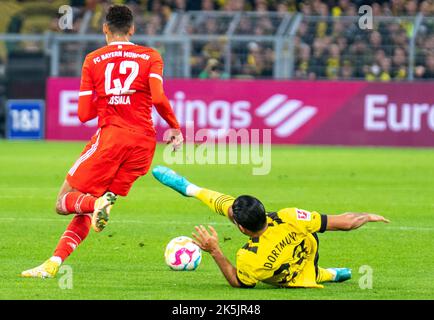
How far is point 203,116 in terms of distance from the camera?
27.6 m

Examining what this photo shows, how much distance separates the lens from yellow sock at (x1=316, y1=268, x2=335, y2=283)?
9539 millimetres

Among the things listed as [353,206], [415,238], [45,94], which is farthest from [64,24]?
[415,238]

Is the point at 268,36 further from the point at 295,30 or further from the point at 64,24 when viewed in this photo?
the point at 64,24

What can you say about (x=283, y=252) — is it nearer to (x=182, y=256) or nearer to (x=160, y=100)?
(x=182, y=256)

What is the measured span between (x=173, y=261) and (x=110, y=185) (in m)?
0.85

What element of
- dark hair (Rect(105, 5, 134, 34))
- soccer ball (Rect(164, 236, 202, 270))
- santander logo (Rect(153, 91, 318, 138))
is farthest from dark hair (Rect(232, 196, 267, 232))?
santander logo (Rect(153, 91, 318, 138))

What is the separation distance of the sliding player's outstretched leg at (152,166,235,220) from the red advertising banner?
16772 mm

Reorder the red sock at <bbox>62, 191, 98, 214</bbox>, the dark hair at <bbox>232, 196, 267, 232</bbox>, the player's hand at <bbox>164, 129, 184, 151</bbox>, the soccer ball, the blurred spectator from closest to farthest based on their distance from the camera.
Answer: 1. the dark hair at <bbox>232, 196, 267, 232</bbox>
2. the red sock at <bbox>62, 191, 98, 214</bbox>
3. the player's hand at <bbox>164, 129, 184, 151</bbox>
4. the soccer ball
5. the blurred spectator

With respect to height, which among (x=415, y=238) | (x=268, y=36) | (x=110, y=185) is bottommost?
(x=415, y=238)

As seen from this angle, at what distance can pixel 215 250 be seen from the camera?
901 cm

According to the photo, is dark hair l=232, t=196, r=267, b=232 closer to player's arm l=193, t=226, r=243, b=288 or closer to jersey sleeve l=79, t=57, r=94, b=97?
player's arm l=193, t=226, r=243, b=288

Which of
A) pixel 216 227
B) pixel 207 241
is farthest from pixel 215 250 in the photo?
pixel 216 227

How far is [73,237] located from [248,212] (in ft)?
5.48

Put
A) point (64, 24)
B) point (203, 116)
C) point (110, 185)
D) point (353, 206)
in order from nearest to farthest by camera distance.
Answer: point (110, 185) < point (353, 206) < point (203, 116) < point (64, 24)
